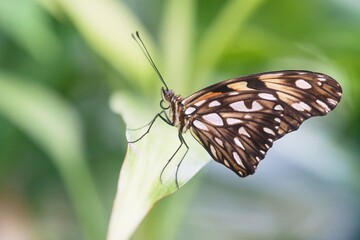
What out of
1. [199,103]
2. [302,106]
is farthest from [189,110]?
[302,106]

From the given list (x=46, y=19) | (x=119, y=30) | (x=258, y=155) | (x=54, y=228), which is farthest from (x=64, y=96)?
(x=258, y=155)

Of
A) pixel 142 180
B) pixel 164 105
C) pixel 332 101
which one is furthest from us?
pixel 164 105

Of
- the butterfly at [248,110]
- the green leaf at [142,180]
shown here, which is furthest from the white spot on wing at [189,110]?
the green leaf at [142,180]

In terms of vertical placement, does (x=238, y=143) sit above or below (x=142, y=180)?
below

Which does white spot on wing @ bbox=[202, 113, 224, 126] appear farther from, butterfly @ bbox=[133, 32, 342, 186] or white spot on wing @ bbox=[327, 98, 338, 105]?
white spot on wing @ bbox=[327, 98, 338, 105]

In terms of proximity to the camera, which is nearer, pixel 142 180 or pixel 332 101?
pixel 142 180

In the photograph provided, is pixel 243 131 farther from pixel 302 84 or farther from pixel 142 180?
pixel 142 180

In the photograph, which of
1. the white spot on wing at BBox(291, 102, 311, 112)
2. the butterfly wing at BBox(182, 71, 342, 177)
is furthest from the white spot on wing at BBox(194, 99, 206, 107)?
the white spot on wing at BBox(291, 102, 311, 112)
